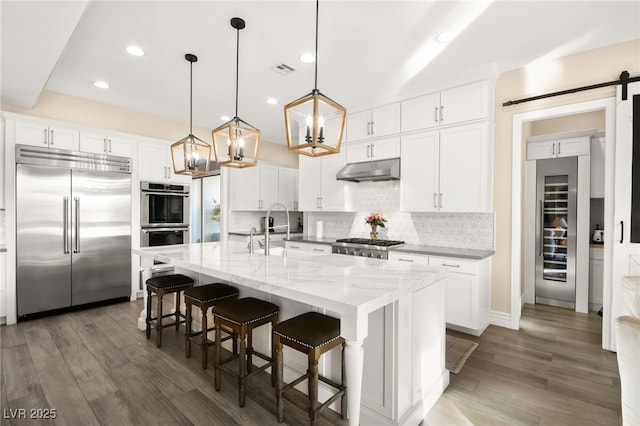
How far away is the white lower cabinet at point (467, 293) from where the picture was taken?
324 centimetres

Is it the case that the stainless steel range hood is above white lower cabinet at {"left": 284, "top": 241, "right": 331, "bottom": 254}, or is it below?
above

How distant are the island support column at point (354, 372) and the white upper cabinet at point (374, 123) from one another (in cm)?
323

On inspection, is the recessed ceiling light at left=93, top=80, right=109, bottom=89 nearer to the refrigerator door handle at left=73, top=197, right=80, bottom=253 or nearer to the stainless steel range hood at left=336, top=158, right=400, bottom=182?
the refrigerator door handle at left=73, top=197, right=80, bottom=253

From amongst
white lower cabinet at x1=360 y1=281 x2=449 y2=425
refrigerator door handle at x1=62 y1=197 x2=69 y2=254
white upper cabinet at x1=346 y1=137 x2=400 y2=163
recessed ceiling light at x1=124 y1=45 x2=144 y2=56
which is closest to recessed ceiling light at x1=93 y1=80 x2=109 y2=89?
recessed ceiling light at x1=124 y1=45 x2=144 y2=56

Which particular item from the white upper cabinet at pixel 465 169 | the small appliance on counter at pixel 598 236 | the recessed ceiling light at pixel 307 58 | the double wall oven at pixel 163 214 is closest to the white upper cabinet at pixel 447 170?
the white upper cabinet at pixel 465 169

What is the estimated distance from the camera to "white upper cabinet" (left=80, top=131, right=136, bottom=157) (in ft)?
13.4

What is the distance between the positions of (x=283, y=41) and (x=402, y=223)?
2.74 metres

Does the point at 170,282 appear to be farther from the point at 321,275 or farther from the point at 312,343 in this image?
the point at 312,343

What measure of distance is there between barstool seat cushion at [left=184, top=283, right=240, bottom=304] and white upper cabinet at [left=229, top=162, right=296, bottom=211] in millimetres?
3121

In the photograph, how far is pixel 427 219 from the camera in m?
4.19

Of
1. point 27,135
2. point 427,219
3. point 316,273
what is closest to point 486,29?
point 427,219

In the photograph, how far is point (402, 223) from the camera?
4410 millimetres

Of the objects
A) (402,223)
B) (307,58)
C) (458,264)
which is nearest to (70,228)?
(307,58)

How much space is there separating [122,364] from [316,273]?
195cm
